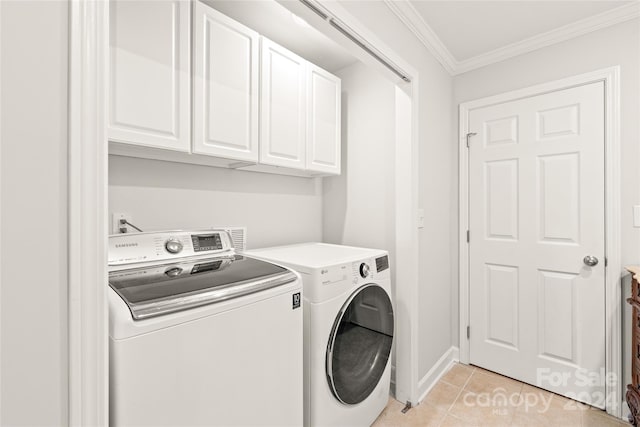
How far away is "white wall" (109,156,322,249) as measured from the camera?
4.84ft

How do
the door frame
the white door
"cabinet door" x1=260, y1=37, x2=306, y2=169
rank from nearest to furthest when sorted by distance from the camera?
"cabinet door" x1=260, y1=37, x2=306, y2=169 < the door frame < the white door

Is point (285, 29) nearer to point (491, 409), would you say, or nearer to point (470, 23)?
point (470, 23)

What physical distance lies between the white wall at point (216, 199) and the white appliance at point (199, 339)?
25cm

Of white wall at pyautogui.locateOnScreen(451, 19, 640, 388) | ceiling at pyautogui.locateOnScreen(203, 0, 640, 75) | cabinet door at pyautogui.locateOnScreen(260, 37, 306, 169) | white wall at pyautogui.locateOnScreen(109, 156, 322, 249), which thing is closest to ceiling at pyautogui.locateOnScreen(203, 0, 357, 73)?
ceiling at pyautogui.locateOnScreen(203, 0, 640, 75)

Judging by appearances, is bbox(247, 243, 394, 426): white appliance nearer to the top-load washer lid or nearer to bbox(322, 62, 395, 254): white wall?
the top-load washer lid

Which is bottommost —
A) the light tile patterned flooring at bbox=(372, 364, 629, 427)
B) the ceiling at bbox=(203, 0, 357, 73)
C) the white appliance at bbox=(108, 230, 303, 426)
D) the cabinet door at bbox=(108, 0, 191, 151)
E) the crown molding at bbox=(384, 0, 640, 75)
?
the light tile patterned flooring at bbox=(372, 364, 629, 427)

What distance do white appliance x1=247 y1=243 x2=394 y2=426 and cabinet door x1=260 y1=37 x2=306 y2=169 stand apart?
61 centimetres

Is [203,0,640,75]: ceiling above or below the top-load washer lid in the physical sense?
above

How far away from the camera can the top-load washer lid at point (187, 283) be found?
835mm

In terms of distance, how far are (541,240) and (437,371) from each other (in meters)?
1.24

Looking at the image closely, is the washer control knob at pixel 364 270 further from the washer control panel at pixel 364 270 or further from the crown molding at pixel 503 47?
the crown molding at pixel 503 47

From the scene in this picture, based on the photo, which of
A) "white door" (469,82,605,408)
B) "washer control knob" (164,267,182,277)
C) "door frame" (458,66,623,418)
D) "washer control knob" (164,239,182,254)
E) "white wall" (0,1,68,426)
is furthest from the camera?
"white door" (469,82,605,408)

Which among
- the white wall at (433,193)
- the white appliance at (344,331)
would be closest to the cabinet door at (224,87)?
the white appliance at (344,331)

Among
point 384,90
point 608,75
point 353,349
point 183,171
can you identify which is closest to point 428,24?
point 384,90
